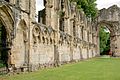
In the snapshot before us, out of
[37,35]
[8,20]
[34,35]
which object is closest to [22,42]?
[34,35]

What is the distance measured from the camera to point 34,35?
15.3 metres

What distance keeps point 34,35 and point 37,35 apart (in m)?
0.54

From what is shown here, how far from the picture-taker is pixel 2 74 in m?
11.8

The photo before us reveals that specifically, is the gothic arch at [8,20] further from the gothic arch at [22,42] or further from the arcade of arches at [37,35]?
the gothic arch at [22,42]

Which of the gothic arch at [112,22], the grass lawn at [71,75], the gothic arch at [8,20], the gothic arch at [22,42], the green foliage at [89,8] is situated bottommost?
the grass lawn at [71,75]

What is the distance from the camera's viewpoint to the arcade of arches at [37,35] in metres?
12.6

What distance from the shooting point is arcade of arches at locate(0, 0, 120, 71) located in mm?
12648

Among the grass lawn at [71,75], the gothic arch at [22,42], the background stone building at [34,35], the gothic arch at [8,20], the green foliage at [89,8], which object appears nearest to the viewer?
the grass lawn at [71,75]

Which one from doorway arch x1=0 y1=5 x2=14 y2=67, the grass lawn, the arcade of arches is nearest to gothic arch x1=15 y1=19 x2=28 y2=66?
the arcade of arches

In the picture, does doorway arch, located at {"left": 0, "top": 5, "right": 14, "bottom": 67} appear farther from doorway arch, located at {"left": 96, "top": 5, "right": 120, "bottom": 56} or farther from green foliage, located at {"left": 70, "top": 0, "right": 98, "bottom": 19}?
doorway arch, located at {"left": 96, "top": 5, "right": 120, "bottom": 56}

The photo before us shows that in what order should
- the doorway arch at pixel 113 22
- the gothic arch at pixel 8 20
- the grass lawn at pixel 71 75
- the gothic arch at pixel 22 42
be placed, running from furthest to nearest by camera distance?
the doorway arch at pixel 113 22 → the gothic arch at pixel 22 42 → the gothic arch at pixel 8 20 → the grass lawn at pixel 71 75

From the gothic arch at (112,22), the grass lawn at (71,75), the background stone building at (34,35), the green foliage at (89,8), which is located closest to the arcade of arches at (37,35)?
the background stone building at (34,35)

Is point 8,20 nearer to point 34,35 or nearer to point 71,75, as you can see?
point 34,35

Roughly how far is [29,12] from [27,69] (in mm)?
2920
